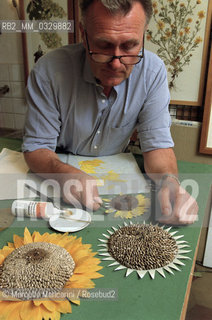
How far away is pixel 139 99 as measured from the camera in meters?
1.09

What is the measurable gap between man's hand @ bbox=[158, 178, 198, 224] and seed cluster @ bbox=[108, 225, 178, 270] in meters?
0.06

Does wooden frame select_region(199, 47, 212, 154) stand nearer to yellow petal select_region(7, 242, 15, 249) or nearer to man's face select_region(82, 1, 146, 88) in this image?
man's face select_region(82, 1, 146, 88)

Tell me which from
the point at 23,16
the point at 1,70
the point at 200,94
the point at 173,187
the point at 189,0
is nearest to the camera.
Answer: the point at 173,187

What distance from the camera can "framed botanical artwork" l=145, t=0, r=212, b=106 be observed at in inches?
64.9

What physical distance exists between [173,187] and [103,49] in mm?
470

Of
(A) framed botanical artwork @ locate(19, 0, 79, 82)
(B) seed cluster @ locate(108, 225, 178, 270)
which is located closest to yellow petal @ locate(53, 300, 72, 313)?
(B) seed cluster @ locate(108, 225, 178, 270)

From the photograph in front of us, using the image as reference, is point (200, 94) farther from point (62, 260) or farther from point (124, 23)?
point (62, 260)

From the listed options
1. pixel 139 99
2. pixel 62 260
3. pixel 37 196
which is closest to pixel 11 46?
pixel 139 99

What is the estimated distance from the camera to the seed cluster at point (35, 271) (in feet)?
1.70

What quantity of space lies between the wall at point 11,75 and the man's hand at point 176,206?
6.02ft

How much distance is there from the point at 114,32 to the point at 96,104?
12.5 inches

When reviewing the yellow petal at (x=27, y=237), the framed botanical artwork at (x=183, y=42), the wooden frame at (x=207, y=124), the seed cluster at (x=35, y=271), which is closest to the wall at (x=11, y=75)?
the framed botanical artwork at (x=183, y=42)

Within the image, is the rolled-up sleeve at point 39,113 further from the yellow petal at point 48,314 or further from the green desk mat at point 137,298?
the yellow petal at point 48,314

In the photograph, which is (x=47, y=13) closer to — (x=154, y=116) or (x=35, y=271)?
(x=154, y=116)
